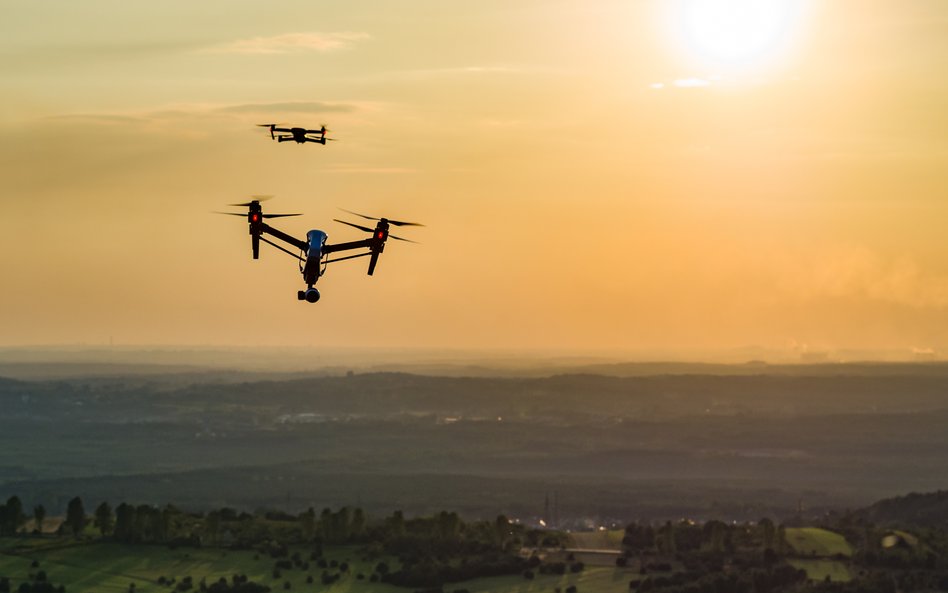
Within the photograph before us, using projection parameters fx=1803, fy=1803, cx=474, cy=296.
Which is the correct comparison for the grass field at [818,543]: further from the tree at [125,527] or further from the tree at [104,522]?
the tree at [104,522]

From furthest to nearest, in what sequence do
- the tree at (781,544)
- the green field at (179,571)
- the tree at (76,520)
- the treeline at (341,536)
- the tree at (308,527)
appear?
the tree at (76,520), the tree at (308,527), the tree at (781,544), the treeline at (341,536), the green field at (179,571)

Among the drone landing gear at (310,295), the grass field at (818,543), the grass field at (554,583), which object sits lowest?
the grass field at (554,583)

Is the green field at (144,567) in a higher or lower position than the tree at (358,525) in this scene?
lower

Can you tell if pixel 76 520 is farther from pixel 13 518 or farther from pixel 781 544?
pixel 781 544

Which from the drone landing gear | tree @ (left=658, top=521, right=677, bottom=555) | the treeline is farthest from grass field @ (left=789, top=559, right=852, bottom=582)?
the drone landing gear

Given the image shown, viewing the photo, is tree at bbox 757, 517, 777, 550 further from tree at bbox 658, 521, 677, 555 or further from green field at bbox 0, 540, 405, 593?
green field at bbox 0, 540, 405, 593

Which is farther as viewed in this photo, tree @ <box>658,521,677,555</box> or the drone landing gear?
tree @ <box>658,521,677,555</box>

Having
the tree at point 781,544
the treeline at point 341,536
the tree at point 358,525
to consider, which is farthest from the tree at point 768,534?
the tree at point 358,525
